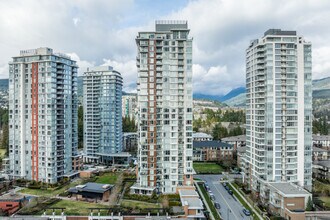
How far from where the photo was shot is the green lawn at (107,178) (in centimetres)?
5243

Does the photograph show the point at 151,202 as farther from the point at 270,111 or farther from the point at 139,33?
the point at 139,33

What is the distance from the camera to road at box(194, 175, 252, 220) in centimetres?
3628

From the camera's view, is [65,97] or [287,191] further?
[65,97]

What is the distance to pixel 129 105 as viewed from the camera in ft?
463

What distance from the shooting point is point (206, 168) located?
215 ft

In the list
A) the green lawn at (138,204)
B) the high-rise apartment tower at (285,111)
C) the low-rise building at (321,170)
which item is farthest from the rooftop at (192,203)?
the low-rise building at (321,170)

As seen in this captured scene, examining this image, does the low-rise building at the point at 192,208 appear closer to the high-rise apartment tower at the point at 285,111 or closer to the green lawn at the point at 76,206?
the green lawn at the point at 76,206

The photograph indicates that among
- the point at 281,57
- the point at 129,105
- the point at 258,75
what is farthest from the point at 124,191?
the point at 129,105

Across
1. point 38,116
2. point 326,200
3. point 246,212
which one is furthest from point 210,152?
point 38,116

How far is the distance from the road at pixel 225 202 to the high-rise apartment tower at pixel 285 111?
4800 millimetres

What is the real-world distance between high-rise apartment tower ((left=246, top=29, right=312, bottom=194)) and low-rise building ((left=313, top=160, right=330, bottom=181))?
1231cm

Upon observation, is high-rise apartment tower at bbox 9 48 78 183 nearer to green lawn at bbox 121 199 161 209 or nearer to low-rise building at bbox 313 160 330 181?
green lawn at bbox 121 199 161 209

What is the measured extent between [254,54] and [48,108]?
36.6 m

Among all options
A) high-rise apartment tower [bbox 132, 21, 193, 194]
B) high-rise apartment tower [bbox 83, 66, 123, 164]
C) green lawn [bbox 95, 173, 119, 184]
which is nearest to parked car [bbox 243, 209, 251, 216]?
high-rise apartment tower [bbox 132, 21, 193, 194]
